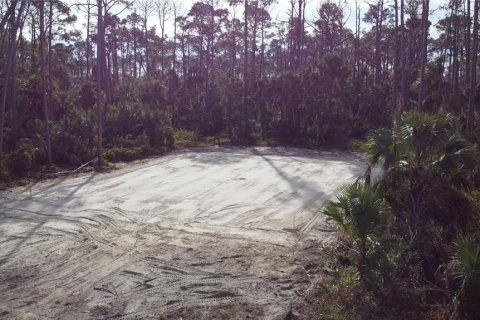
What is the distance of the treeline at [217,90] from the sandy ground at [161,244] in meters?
4.77

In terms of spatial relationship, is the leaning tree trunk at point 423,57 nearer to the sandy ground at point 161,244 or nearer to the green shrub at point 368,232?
the sandy ground at point 161,244

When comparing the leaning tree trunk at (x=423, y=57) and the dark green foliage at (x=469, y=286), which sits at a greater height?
the leaning tree trunk at (x=423, y=57)

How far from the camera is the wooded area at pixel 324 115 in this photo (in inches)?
297

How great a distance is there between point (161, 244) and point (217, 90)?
92.0 feet

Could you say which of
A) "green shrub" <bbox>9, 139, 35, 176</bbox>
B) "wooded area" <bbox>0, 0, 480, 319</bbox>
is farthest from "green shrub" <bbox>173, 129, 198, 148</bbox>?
"green shrub" <bbox>9, 139, 35, 176</bbox>

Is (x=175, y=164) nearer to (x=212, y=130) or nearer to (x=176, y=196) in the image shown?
(x=176, y=196)

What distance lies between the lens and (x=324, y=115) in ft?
96.0

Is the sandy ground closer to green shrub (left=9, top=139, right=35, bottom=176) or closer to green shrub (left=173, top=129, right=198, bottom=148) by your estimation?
green shrub (left=9, top=139, right=35, bottom=176)

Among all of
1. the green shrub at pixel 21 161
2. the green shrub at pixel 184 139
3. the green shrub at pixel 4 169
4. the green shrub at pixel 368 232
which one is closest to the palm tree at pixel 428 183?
the green shrub at pixel 368 232

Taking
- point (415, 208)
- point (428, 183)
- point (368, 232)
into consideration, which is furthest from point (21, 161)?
point (428, 183)

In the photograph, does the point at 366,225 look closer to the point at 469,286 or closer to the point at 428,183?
the point at 469,286

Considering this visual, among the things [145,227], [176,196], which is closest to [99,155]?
[176,196]

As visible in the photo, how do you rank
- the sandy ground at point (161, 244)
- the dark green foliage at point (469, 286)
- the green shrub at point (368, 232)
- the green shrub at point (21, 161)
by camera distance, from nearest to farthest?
the dark green foliage at point (469, 286) < the sandy ground at point (161, 244) < the green shrub at point (368, 232) < the green shrub at point (21, 161)

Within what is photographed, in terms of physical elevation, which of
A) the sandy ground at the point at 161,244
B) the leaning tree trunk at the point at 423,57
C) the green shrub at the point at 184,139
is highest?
the leaning tree trunk at the point at 423,57
